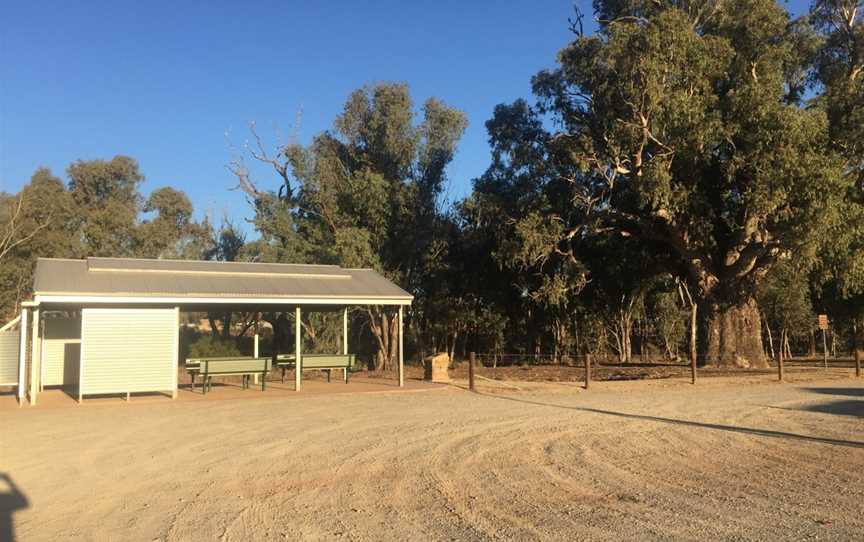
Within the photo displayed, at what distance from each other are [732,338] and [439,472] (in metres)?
20.8

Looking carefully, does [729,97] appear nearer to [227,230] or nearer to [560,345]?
[560,345]

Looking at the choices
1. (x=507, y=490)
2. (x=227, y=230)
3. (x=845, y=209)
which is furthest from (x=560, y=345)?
(x=507, y=490)

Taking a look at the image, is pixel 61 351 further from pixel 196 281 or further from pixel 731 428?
pixel 731 428

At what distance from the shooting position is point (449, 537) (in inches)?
219

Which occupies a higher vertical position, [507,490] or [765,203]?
[765,203]

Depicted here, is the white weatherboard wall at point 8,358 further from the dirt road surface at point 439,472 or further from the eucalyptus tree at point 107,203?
the eucalyptus tree at point 107,203

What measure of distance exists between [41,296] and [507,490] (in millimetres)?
11341

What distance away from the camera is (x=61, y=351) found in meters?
19.4

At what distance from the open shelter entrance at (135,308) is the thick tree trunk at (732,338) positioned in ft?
42.9

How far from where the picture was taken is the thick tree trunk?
25616 mm

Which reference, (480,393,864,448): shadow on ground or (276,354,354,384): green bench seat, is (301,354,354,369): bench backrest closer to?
(276,354,354,384): green bench seat

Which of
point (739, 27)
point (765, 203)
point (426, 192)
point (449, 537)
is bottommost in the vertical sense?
point (449, 537)

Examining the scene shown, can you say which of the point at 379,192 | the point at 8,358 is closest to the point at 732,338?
the point at 379,192

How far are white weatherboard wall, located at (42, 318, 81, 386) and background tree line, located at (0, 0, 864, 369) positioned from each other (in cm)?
1134
